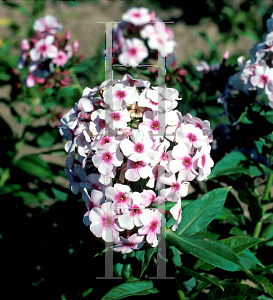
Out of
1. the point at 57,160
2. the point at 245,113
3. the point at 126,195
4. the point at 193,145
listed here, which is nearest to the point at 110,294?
the point at 126,195

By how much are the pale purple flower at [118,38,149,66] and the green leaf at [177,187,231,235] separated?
1.04m

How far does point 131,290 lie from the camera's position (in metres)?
1.29

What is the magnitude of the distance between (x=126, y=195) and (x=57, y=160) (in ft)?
7.28

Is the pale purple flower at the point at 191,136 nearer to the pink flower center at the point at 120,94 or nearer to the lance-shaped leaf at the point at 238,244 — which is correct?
the pink flower center at the point at 120,94

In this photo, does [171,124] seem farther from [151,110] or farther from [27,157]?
[27,157]

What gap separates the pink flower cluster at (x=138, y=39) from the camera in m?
2.07

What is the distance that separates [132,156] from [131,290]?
60 centimetres

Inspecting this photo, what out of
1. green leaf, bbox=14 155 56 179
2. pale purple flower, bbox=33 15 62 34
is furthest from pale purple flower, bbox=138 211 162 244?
pale purple flower, bbox=33 15 62 34

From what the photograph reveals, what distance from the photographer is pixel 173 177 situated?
104 cm

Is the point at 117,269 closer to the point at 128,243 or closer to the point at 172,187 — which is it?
the point at 128,243

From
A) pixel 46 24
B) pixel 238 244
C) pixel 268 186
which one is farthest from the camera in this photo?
pixel 46 24

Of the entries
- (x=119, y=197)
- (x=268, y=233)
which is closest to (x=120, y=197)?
(x=119, y=197)

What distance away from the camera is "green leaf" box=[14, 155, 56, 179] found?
2.03 meters

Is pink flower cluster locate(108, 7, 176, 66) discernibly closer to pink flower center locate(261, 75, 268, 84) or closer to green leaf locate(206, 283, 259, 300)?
pink flower center locate(261, 75, 268, 84)
